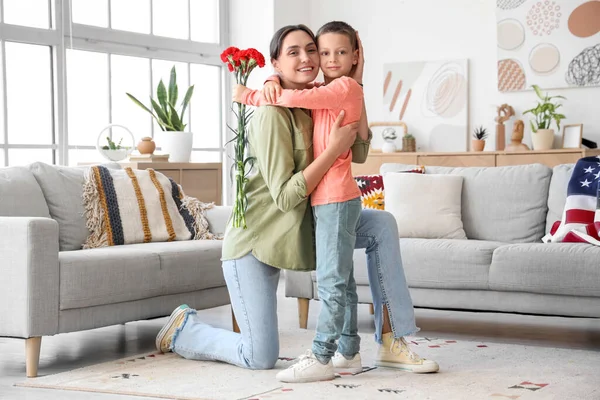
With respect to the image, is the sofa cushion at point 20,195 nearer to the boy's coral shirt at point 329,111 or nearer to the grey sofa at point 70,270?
the grey sofa at point 70,270

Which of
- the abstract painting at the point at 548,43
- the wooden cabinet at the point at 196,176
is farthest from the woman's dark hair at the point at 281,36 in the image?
the abstract painting at the point at 548,43

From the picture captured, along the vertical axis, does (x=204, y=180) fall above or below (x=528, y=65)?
below

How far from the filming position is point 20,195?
12.7 feet

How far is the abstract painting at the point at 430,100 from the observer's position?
718 cm

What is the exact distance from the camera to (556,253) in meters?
3.74

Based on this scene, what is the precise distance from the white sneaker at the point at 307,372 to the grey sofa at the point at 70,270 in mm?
923

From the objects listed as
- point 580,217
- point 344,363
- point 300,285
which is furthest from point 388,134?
point 344,363

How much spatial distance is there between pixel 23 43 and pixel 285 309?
8.37 feet

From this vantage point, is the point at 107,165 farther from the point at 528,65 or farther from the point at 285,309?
the point at 528,65

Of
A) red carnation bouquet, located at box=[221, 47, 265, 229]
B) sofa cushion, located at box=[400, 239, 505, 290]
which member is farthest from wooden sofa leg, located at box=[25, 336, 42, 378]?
sofa cushion, located at box=[400, 239, 505, 290]

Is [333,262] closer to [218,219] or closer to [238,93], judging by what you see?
[238,93]

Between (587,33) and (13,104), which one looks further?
(587,33)

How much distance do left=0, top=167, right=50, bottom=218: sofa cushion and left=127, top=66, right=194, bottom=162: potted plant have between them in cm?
201

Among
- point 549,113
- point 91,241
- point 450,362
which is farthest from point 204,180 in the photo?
point 450,362
